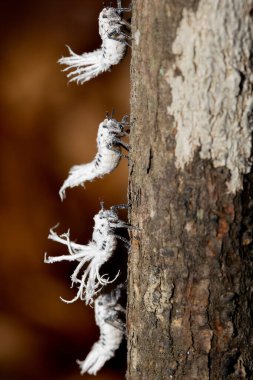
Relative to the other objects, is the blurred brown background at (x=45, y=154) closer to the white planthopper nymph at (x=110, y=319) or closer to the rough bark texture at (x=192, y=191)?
the white planthopper nymph at (x=110, y=319)

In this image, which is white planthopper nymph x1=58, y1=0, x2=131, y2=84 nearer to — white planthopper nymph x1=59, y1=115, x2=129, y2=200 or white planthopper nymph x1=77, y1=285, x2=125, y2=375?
white planthopper nymph x1=59, y1=115, x2=129, y2=200

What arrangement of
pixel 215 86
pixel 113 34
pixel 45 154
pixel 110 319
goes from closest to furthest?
pixel 215 86 → pixel 113 34 → pixel 110 319 → pixel 45 154

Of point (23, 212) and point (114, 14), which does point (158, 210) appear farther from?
point (23, 212)

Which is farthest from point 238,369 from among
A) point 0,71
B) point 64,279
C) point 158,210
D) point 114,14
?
point 0,71

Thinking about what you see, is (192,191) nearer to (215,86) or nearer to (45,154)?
(215,86)

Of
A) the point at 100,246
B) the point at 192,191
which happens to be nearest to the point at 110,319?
the point at 100,246

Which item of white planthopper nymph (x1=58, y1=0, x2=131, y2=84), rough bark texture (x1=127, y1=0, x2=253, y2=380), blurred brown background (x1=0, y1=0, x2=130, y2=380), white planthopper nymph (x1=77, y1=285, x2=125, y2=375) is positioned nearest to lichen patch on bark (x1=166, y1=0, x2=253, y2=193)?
rough bark texture (x1=127, y1=0, x2=253, y2=380)
